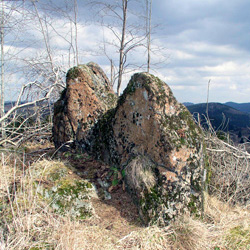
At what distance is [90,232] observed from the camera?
124 inches

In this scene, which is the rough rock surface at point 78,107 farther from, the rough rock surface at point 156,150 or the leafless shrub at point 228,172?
the leafless shrub at point 228,172

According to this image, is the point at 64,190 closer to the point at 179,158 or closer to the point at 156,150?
the point at 156,150

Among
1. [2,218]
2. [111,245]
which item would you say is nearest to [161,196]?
[111,245]

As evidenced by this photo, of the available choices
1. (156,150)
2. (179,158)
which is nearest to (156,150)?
(156,150)

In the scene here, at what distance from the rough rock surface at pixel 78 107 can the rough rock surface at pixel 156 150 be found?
72 centimetres

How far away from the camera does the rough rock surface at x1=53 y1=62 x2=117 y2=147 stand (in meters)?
4.77

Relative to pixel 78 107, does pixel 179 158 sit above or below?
below

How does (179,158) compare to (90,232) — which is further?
(179,158)

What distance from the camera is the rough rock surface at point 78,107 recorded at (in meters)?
4.77

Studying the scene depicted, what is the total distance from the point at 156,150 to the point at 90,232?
1579 mm

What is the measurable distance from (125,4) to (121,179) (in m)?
8.24

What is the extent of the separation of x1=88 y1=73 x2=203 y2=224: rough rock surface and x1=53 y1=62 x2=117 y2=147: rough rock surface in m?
0.72

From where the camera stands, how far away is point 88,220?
11.2 ft

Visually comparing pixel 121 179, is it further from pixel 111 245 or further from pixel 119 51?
pixel 119 51
